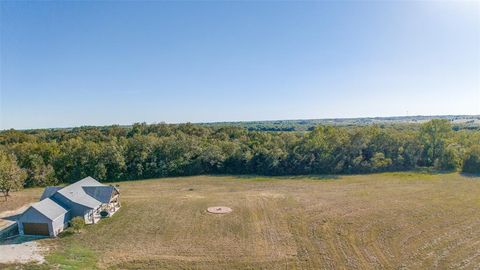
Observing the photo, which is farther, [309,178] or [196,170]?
[196,170]

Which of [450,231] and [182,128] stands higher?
[182,128]

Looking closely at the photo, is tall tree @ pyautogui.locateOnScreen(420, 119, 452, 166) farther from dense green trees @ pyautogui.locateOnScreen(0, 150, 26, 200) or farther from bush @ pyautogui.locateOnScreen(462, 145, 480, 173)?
dense green trees @ pyautogui.locateOnScreen(0, 150, 26, 200)

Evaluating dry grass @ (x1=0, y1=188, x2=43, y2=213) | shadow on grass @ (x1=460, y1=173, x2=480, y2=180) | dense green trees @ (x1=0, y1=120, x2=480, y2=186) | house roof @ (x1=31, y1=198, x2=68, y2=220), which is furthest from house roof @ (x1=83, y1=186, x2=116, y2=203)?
shadow on grass @ (x1=460, y1=173, x2=480, y2=180)

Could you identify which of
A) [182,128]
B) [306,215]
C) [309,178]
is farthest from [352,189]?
[182,128]

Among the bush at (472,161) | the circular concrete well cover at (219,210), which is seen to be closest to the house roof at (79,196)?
the circular concrete well cover at (219,210)

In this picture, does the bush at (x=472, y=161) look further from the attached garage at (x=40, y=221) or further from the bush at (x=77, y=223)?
the attached garage at (x=40, y=221)

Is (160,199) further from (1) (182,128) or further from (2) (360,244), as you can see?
(1) (182,128)

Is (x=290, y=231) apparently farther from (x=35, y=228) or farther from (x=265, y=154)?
(x=265, y=154)
